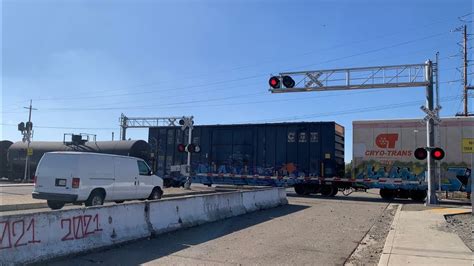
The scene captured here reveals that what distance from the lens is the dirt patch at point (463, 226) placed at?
34.9ft

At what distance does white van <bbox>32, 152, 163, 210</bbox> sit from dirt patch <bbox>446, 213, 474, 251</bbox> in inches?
408

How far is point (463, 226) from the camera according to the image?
13.1 meters

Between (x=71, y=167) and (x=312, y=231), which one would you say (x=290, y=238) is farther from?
(x=71, y=167)

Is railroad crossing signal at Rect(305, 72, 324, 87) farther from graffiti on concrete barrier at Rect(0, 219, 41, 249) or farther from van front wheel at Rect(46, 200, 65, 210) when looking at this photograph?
A: graffiti on concrete barrier at Rect(0, 219, 41, 249)

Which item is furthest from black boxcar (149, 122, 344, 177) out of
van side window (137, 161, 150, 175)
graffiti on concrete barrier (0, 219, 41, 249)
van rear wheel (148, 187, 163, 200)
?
graffiti on concrete barrier (0, 219, 41, 249)

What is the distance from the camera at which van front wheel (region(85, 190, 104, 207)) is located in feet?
46.5

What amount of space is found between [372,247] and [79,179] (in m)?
8.79

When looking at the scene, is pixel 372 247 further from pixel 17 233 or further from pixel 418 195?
pixel 418 195

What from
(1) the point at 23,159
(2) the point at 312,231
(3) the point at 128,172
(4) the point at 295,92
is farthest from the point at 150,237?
(1) the point at 23,159

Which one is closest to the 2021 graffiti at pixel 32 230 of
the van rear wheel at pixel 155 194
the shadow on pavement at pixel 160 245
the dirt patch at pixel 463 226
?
the shadow on pavement at pixel 160 245

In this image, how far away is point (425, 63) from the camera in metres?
20.8

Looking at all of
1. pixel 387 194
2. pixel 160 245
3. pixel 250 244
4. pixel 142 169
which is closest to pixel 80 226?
pixel 160 245

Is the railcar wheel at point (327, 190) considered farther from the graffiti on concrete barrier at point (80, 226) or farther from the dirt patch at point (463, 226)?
the graffiti on concrete barrier at point (80, 226)

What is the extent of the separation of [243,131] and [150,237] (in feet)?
61.2
